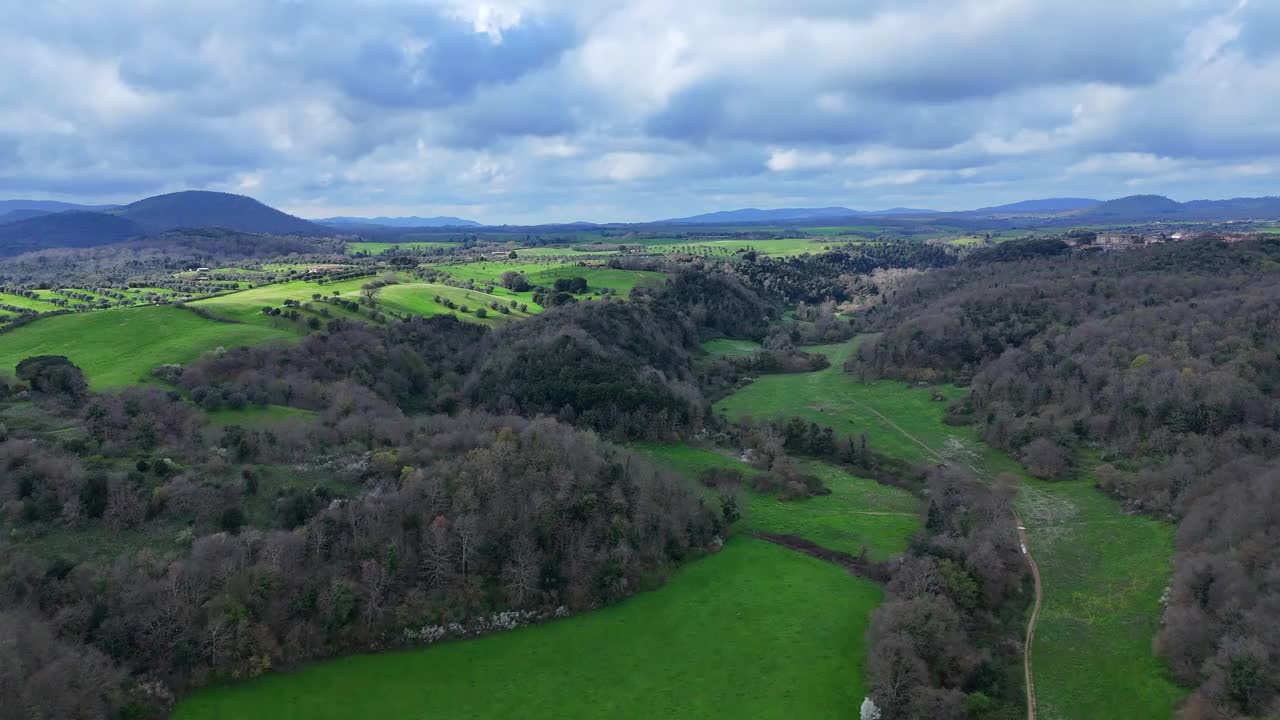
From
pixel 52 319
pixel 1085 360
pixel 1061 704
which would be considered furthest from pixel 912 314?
pixel 52 319

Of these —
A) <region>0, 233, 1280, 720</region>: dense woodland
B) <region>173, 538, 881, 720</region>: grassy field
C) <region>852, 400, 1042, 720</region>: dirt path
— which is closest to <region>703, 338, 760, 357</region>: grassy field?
<region>0, 233, 1280, 720</region>: dense woodland

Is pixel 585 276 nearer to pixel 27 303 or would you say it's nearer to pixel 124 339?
pixel 124 339

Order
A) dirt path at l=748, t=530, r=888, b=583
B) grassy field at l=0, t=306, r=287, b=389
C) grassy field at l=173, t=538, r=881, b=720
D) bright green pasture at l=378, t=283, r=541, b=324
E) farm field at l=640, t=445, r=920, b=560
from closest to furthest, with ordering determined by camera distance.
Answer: grassy field at l=173, t=538, r=881, b=720
dirt path at l=748, t=530, r=888, b=583
farm field at l=640, t=445, r=920, b=560
grassy field at l=0, t=306, r=287, b=389
bright green pasture at l=378, t=283, r=541, b=324

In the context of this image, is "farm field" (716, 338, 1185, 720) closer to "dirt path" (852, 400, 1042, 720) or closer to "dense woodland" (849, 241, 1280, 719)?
"dirt path" (852, 400, 1042, 720)

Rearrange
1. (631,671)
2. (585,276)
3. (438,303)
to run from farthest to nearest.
A: (585,276)
(438,303)
(631,671)

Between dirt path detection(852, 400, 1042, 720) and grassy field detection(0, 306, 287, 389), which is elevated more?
grassy field detection(0, 306, 287, 389)

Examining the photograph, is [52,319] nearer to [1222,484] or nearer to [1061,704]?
[1061,704]

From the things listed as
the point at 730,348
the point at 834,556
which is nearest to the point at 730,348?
the point at 730,348
